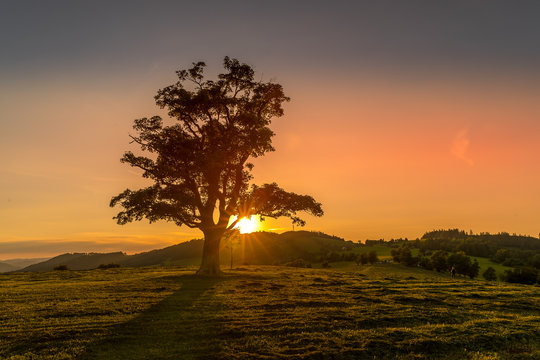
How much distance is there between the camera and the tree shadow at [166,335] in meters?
14.7

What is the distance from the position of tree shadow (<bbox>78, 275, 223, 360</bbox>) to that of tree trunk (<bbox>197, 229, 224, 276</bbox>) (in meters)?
17.9

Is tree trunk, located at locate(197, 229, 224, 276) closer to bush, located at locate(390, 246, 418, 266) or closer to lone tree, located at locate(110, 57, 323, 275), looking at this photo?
lone tree, located at locate(110, 57, 323, 275)

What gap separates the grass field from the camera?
15164 mm

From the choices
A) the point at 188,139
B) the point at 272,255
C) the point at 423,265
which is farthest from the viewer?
the point at 272,255

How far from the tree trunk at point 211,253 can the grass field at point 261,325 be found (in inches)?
466

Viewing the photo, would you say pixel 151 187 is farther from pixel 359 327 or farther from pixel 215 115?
pixel 359 327

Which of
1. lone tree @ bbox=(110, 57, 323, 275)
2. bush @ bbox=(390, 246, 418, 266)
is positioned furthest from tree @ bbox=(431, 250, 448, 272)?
lone tree @ bbox=(110, 57, 323, 275)

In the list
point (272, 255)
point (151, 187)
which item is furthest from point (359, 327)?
point (272, 255)

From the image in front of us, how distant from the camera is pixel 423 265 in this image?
390 feet

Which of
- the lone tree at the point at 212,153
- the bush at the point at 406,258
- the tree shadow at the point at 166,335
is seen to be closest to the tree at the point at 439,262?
the bush at the point at 406,258

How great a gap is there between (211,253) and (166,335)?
87.7ft

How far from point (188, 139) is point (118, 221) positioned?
1246 centimetres

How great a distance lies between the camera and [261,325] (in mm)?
18844

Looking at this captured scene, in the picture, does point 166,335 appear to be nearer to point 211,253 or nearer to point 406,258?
point 211,253
